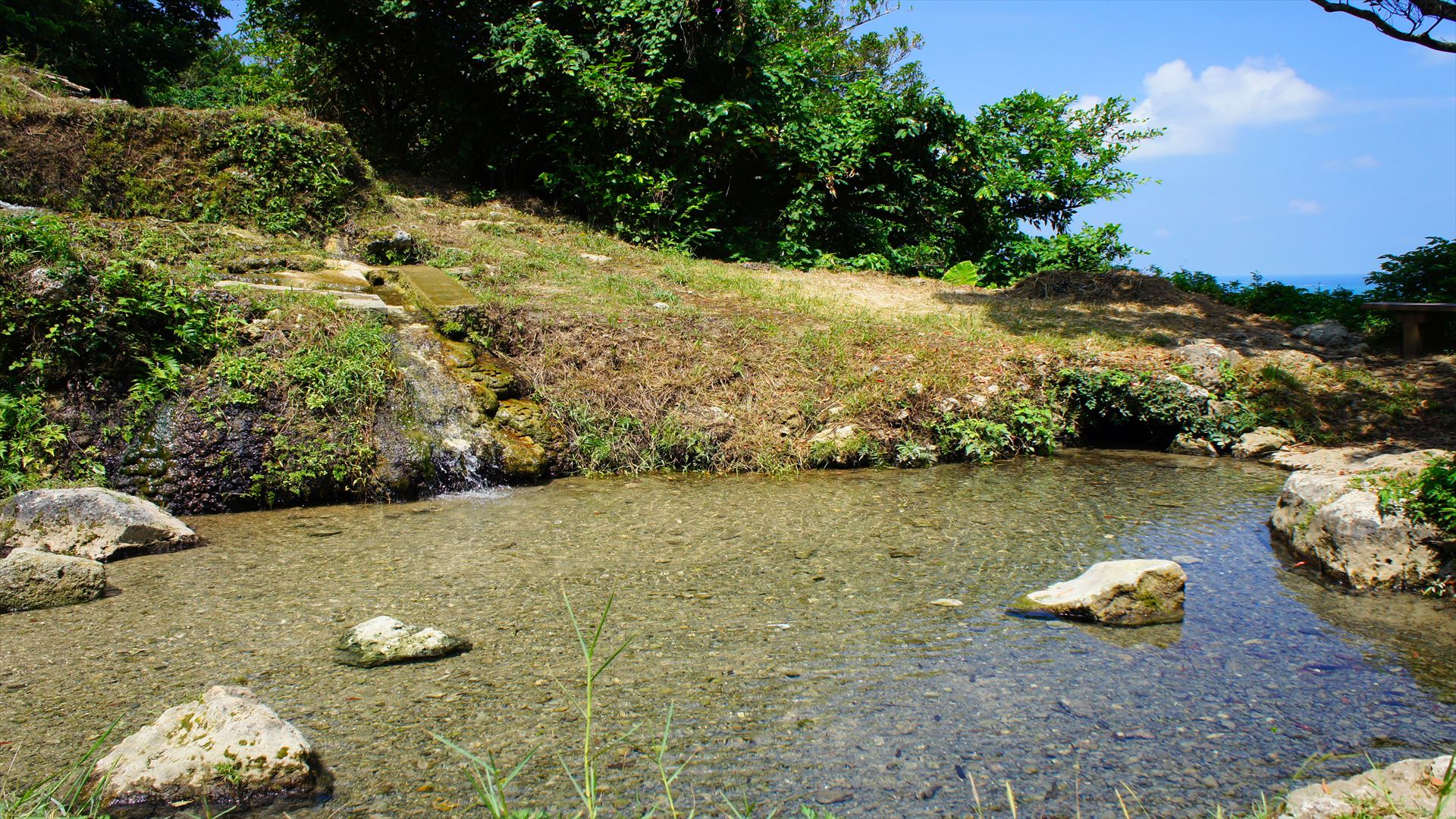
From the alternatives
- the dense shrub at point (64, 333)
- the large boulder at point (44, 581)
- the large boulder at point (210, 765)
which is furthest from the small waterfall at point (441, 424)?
the large boulder at point (210, 765)

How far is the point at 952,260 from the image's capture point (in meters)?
14.9

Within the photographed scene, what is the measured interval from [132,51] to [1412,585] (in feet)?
86.4

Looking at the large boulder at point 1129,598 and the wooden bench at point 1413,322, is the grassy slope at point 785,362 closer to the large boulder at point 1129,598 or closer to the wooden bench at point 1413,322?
the wooden bench at point 1413,322

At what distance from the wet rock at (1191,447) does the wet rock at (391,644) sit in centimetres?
722

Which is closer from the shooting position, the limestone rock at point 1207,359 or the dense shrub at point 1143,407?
the dense shrub at point 1143,407

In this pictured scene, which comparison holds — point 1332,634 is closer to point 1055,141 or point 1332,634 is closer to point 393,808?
point 393,808

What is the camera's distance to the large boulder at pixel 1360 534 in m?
4.72

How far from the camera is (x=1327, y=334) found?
10.2m

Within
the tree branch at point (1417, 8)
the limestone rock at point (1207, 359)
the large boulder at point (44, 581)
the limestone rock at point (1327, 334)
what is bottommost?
the large boulder at point (44, 581)

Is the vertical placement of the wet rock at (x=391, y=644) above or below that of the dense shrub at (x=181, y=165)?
below

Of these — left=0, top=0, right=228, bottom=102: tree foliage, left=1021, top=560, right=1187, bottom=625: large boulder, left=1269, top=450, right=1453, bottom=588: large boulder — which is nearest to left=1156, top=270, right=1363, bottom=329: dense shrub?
left=1269, top=450, right=1453, bottom=588: large boulder

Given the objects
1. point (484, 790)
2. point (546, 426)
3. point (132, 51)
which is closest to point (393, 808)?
point (484, 790)

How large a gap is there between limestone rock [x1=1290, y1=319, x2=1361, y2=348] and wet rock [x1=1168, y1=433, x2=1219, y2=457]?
2.87m

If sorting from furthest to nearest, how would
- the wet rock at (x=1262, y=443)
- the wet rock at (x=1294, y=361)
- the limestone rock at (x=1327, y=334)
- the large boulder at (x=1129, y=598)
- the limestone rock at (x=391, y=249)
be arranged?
1. the limestone rock at (x=391, y=249)
2. the limestone rock at (x=1327, y=334)
3. the wet rock at (x=1294, y=361)
4. the wet rock at (x=1262, y=443)
5. the large boulder at (x=1129, y=598)
